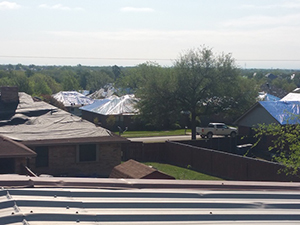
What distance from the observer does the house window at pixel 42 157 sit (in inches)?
869

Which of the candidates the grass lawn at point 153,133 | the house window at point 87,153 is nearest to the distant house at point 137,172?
the house window at point 87,153

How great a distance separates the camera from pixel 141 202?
20.2 feet

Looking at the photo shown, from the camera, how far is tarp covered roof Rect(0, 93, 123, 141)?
22.0m

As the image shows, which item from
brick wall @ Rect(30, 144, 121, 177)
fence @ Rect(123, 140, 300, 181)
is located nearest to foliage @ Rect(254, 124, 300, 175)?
fence @ Rect(123, 140, 300, 181)

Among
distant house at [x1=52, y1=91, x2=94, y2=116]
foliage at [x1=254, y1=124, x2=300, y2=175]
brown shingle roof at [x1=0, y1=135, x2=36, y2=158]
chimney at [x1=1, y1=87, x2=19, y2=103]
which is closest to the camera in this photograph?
foliage at [x1=254, y1=124, x2=300, y2=175]

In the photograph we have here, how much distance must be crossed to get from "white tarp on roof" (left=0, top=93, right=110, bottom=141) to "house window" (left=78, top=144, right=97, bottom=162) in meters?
0.56

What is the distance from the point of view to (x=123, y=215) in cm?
572

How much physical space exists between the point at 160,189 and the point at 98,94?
78.8 metres

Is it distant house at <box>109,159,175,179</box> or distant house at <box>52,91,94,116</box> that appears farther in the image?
distant house at <box>52,91,94,116</box>

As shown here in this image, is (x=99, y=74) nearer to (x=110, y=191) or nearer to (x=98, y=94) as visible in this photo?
(x=98, y=94)

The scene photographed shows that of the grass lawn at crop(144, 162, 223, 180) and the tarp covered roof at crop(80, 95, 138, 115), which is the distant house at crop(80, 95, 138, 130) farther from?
the grass lawn at crop(144, 162, 223, 180)

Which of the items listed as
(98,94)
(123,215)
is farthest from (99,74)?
(123,215)

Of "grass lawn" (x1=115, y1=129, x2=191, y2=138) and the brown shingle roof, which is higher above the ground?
the brown shingle roof

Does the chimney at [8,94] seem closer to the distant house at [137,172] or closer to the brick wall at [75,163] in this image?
the brick wall at [75,163]
